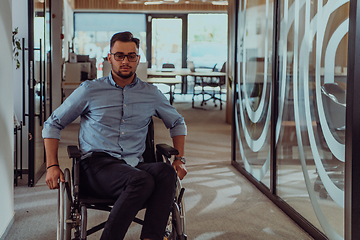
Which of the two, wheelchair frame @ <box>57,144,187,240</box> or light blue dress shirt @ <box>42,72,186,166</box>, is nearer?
wheelchair frame @ <box>57,144,187,240</box>

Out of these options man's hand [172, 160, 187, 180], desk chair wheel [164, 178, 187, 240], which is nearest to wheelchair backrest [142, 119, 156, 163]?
man's hand [172, 160, 187, 180]

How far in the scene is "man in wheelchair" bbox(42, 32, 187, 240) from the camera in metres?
1.81

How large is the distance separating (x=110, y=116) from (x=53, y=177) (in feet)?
1.35

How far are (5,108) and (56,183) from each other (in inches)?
32.5

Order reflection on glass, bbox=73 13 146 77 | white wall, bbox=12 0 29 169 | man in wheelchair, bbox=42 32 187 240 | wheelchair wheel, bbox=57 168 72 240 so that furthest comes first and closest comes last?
reflection on glass, bbox=73 13 146 77 → white wall, bbox=12 0 29 169 → man in wheelchair, bbox=42 32 187 240 → wheelchair wheel, bbox=57 168 72 240

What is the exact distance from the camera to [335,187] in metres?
2.14

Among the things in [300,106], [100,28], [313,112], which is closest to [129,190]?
[313,112]

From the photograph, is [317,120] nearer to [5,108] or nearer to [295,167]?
[295,167]

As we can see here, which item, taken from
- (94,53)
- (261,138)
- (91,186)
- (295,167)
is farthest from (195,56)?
(91,186)

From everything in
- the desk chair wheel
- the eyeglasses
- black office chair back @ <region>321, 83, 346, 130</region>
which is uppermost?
the eyeglasses

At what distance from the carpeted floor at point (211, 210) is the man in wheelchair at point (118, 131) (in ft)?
2.19

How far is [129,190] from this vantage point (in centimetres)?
173

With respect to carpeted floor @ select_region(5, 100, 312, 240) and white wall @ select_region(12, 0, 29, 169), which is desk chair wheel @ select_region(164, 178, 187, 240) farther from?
white wall @ select_region(12, 0, 29, 169)

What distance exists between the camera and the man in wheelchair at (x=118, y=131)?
1810 mm
